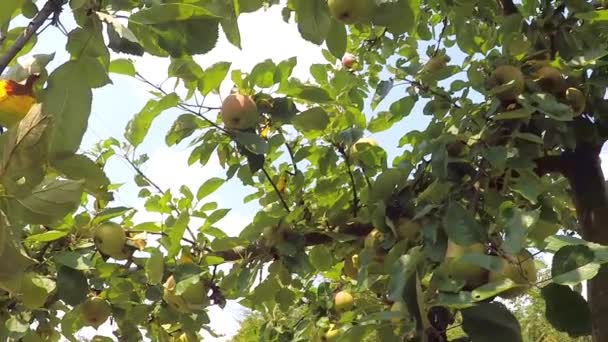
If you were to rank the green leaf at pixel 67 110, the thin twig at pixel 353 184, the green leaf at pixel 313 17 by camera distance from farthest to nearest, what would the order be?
the thin twig at pixel 353 184 → the green leaf at pixel 313 17 → the green leaf at pixel 67 110

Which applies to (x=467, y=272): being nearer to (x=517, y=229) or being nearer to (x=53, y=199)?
(x=517, y=229)

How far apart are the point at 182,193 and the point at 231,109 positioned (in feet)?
1.59

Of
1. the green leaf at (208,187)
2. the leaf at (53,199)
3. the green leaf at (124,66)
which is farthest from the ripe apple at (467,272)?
the green leaf at (208,187)

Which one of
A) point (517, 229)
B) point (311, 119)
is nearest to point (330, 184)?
point (311, 119)

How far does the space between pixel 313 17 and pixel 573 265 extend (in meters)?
0.44

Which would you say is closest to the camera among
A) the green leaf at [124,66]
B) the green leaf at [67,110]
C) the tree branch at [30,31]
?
the tree branch at [30,31]

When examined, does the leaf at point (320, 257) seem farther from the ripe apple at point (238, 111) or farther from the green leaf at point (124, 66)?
the green leaf at point (124, 66)

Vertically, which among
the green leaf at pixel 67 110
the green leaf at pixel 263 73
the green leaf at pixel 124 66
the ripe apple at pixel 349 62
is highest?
the ripe apple at pixel 349 62

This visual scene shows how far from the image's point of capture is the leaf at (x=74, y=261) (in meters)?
1.19

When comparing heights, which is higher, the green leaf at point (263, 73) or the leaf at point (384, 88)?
the leaf at point (384, 88)

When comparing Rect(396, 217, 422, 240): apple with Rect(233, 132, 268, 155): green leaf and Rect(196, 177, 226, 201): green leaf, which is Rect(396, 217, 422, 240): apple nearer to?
Rect(233, 132, 268, 155): green leaf

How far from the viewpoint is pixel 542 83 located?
4.50 ft

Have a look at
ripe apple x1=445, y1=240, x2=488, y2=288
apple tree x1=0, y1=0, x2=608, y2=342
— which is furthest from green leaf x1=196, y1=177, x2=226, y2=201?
ripe apple x1=445, y1=240, x2=488, y2=288

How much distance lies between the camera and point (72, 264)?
47.1 inches
